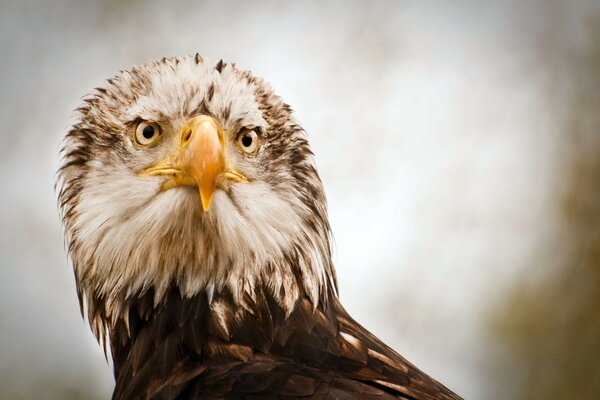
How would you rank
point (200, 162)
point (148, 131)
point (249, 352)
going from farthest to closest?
point (148, 131)
point (249, 352)
point (200, 162)

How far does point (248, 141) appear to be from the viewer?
4148 mm

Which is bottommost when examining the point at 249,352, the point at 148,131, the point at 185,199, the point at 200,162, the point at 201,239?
the point at 249,352

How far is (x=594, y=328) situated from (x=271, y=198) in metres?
4.44

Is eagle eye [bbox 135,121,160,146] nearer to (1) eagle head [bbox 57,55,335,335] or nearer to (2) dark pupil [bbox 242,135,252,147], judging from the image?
(1) eagle head [bbox 57,55,335,335]

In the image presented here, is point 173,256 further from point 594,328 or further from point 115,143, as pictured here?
point 594,328

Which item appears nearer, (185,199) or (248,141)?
(185,199)

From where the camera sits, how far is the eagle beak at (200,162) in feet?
12.4

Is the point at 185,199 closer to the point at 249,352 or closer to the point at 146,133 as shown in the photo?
the point at 146,133

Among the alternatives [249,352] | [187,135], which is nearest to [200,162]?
[187,135]

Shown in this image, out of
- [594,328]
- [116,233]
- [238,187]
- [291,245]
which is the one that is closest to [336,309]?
[291,245]

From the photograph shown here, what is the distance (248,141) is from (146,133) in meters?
0.39

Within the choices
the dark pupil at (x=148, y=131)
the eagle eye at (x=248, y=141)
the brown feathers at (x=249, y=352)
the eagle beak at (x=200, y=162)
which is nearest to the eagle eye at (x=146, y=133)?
the dark pupil at (x=148, y=131)

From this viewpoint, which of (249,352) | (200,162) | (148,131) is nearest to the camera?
(200,162)

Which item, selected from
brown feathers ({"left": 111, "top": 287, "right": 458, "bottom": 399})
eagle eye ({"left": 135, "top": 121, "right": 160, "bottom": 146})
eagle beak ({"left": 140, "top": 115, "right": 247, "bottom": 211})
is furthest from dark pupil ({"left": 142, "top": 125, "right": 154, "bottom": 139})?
brown feathers ({"left": 111, "top": 287, "right": 458, "bottom": 399})
